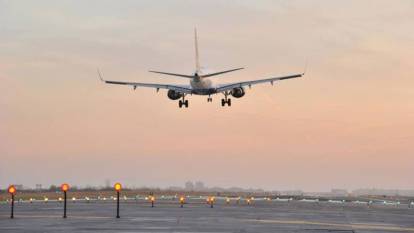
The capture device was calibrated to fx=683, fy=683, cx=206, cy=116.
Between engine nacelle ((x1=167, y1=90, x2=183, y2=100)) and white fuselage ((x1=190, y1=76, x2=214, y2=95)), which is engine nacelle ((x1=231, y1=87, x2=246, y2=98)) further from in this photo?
engine nacelle ((x1=167, y1=90, x2=183, y2=100))

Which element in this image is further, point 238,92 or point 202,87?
point 238,92

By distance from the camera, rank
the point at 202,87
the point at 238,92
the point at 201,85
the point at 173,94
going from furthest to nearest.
A: the point at 173,94 < the point at 238,92 < the point at 202,87 < the point at 201,85

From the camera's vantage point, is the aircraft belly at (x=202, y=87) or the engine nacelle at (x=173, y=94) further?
the engine nacelle at (x=173, y=94)

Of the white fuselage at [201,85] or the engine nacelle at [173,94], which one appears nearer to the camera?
the white fuselage at [201,85]

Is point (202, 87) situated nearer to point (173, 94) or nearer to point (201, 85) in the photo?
point (201, 85)

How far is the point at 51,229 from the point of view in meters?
41.8

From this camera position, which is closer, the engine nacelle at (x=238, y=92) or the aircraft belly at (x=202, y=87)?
the aircraft belly at (x=202, y=87)

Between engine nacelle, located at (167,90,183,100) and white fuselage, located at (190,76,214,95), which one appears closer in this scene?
white fuselage, located at (190,76,214,95)

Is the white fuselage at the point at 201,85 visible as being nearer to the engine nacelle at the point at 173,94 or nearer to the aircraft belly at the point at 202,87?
the aircraft belly at the point at 202,87

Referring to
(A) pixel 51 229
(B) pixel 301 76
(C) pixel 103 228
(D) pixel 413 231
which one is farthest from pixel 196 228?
(B) pixel 301 76

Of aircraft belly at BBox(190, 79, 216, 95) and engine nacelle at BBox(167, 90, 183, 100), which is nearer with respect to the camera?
aircraft belly at BBox(190, 79, 216, 95)

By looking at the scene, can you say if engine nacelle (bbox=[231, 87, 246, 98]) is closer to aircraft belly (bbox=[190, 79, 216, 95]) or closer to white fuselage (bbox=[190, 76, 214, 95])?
aircraft belly (bbox=[190, 79, 216, 95])

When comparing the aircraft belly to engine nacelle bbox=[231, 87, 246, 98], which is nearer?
the aircraft belly

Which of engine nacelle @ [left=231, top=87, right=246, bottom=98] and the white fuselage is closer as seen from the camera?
the white fuselage
